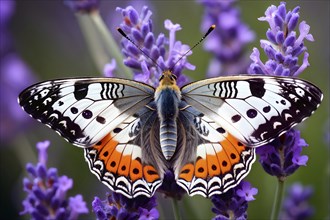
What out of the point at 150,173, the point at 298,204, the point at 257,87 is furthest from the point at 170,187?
the point at 298,204

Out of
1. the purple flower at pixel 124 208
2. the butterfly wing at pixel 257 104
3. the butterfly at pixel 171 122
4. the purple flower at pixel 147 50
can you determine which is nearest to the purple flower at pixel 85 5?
the purple flower at pixel 147 50

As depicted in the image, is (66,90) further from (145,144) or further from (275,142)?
(275,142)

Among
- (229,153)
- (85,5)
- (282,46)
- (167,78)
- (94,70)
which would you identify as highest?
(94,70)

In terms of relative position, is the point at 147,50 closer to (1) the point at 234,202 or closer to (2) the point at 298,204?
(1) the point at 234,202

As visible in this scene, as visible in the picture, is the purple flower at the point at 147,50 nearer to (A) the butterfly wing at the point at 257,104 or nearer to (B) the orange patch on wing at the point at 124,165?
(A) the butterfly wing at the point at 257,104

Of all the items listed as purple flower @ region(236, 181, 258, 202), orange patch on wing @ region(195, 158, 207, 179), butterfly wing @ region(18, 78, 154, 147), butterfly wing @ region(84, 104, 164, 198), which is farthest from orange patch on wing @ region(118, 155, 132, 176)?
purple flower @ region(236, 181, 258, 202)
